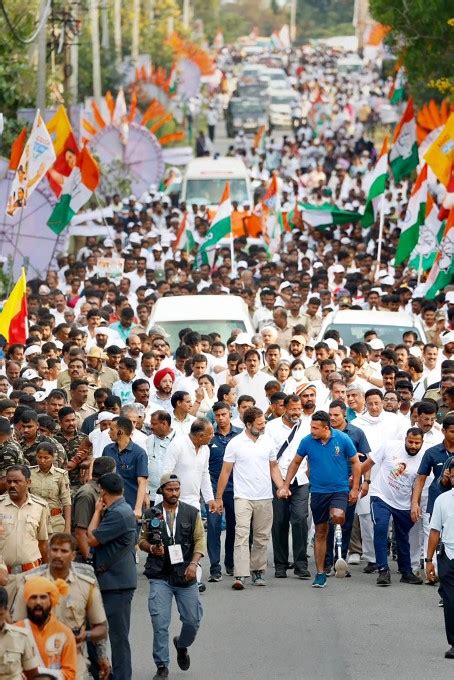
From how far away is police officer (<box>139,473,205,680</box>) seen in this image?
1168 centimetres

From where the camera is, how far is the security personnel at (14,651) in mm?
8648

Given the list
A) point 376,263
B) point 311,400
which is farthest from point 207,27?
point 311,400

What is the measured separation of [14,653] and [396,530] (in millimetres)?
6645

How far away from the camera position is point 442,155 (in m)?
24.9

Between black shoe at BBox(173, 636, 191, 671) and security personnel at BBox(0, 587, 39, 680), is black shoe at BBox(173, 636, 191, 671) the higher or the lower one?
the lower one

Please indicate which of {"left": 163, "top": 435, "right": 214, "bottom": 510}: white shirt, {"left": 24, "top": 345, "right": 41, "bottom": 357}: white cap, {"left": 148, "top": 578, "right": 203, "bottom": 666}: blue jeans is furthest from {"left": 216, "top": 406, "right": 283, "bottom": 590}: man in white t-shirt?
{"left": 24, "top": 345, "right": 41, "bottom": 357}: white cap

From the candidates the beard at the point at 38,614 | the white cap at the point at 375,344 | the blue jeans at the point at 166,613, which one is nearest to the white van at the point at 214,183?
the white cap at the point at 375,344

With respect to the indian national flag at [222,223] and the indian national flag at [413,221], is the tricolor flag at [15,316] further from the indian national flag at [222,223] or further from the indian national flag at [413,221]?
the indian national flag at [222,223]

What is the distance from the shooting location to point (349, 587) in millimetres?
14578

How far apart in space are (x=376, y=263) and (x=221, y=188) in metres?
9.71

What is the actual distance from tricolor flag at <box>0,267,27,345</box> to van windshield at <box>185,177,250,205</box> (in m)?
18.8

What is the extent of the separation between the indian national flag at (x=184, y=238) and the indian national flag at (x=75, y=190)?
14.7ft

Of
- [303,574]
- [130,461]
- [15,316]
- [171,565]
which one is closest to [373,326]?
[15,316]

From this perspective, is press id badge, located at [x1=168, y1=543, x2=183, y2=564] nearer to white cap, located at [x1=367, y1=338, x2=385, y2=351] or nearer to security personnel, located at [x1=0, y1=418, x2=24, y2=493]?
security personnel, located at [x1=0, y1=418, x2=24, y2=493]
